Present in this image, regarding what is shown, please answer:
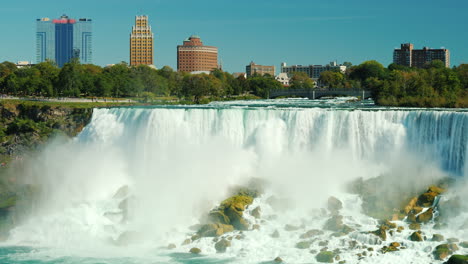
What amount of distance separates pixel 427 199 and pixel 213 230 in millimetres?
9483

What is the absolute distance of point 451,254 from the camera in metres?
20.4

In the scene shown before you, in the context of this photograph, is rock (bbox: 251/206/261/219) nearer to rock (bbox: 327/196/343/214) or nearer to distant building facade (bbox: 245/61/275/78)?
rock (bbox: 327/196/343/214)

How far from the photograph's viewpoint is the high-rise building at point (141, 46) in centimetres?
17225

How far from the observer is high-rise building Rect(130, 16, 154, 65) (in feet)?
565

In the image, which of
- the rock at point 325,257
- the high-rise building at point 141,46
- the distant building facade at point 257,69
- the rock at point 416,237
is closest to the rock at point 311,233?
the rock at point 325,257

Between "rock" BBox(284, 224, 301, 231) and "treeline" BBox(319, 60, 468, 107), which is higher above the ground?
"treeline" BBox(319, 60, 468, 107)

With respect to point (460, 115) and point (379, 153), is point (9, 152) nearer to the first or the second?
point (379, 153)

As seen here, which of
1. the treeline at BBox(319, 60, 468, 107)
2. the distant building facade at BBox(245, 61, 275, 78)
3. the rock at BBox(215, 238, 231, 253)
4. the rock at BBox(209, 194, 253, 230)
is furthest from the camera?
the distant building facade at BBox(245, 61, 275, 78)

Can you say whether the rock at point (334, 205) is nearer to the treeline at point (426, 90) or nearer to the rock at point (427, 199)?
the rock at point (427, 199)

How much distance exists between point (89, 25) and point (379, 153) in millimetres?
173684

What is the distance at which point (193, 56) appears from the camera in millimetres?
181000

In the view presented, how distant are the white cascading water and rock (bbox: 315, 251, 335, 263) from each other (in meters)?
0.32

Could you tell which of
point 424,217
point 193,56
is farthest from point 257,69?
point 424,217

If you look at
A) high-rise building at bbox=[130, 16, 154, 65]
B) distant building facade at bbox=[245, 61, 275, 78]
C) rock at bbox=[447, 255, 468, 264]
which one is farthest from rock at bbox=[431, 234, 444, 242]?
distant building facade at bbox=[245, 61, 275, 78]
